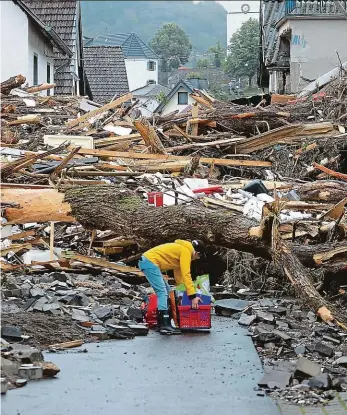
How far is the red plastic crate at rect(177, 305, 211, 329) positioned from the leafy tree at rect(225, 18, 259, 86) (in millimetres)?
59267

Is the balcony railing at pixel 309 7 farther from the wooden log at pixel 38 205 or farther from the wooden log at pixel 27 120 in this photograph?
the wooden log at pixel 38 205

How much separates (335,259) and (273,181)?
5.63m

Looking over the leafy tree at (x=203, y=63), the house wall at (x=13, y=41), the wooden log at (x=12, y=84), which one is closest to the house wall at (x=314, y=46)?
the house wall at (x=13, y=41)

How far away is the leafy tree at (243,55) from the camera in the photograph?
228ft

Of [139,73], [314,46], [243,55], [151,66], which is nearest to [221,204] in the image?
[314,46]

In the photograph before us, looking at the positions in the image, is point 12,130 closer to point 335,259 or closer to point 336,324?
point 335,259

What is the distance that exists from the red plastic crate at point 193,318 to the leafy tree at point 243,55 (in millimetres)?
59267

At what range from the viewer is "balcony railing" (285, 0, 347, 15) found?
3166cm

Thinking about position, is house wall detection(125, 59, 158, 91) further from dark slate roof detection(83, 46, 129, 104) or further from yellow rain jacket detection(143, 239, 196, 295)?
yellow rain jacket detection(143, 239, 196, 295)

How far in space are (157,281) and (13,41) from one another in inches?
719

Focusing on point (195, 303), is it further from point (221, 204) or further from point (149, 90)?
point (149, 90)

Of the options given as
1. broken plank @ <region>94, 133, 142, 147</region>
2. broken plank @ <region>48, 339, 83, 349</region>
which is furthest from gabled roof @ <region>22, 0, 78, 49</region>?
broken plank @ <region>48, 339, 83, 349</region>

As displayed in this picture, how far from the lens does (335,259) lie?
1225 centimetres

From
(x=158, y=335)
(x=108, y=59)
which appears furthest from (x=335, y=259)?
(x=108, y=59)
